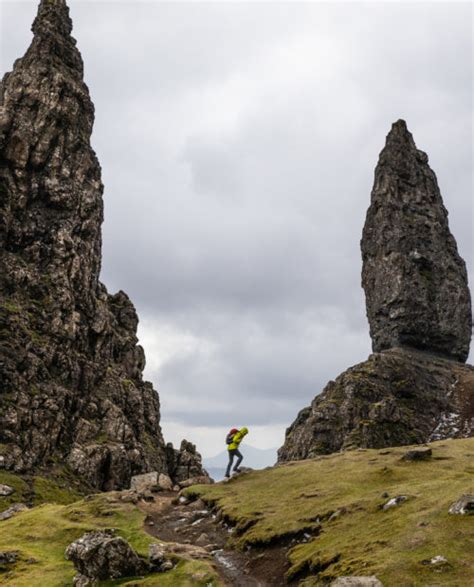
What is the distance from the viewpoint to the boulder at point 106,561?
131ft

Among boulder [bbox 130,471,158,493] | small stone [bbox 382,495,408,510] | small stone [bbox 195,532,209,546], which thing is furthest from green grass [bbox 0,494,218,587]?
small stone [bbox 382,495,408,510]

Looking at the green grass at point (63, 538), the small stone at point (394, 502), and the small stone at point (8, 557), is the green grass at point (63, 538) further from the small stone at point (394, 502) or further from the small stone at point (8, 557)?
the small stone at point (394, 502)

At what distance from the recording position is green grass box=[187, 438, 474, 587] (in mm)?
32719

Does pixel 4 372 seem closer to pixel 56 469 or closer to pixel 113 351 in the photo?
pixel 56 469

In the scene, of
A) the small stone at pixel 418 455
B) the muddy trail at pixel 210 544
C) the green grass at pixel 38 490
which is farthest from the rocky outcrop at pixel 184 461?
the small stone at pixel 418 455

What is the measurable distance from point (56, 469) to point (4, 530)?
66918mm

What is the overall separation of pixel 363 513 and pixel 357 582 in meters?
14.3

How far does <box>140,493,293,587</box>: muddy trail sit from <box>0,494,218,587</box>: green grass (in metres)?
1.96

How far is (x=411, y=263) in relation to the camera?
17000 cm

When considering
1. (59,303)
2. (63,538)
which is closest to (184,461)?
(59,303)

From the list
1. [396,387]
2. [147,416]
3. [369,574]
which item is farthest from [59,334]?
[369,574]

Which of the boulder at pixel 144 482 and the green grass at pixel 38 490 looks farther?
the green grass at pixel 38 490

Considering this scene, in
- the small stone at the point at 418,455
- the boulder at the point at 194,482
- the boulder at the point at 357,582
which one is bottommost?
the boulder at the point at 357,582

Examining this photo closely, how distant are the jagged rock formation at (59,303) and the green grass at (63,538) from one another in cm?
5966
